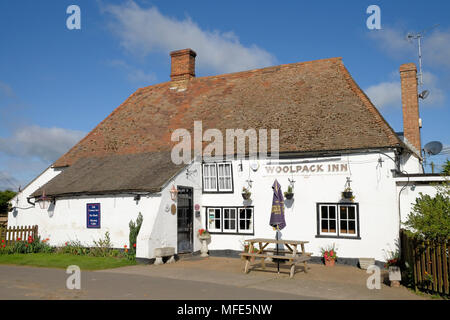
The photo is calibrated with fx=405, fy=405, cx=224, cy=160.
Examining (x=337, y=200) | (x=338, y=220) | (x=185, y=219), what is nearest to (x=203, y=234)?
(x=185, y=219)

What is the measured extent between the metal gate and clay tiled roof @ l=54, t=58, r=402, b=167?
313cm

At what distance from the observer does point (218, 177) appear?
57.4ft

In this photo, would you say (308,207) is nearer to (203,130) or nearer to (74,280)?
(203,130)

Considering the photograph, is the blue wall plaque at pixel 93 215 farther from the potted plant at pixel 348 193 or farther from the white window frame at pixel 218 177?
the potted plant at pixel 348 193

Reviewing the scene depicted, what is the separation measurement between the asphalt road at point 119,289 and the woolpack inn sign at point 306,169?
21.5 feet

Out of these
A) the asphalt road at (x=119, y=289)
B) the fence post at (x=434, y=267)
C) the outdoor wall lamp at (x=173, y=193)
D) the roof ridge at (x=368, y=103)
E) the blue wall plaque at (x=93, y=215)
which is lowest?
the asphalt road at (x=119, y=289)

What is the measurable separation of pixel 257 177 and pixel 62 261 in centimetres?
812

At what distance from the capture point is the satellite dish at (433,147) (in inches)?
770

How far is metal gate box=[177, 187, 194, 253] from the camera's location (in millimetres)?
16639

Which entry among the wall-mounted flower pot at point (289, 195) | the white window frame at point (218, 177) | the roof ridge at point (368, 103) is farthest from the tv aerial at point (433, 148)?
the white window frame at point (218, 177)

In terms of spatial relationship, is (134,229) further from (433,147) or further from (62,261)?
(433,147)
